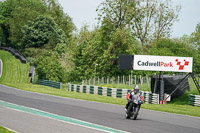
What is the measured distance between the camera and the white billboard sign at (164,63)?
34.9 meters

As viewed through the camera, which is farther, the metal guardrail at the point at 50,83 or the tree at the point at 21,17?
the tree at the point at 21,17

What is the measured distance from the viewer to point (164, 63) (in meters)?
35.1

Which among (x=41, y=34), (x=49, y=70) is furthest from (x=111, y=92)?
(x=41, y=34)

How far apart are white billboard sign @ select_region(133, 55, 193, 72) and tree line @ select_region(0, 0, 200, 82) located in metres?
24.9

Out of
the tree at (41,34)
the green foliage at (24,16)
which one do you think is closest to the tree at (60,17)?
the green foliage at (24,16)

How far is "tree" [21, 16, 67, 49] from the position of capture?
9906 centimetres

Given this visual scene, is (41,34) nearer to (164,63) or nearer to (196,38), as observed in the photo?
(196,38)

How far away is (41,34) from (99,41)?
117 ft

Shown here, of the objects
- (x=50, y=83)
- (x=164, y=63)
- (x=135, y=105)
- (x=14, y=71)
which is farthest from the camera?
(x=14, y=71)

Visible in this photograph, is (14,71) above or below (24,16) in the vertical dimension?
below

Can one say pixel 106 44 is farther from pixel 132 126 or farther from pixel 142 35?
pixel 132 126

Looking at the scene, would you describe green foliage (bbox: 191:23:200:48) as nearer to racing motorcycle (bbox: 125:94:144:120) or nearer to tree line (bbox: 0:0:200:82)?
tree line (bbox: 0:0:200:82)

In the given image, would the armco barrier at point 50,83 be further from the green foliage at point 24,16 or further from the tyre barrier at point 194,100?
the green foliage at point 24,16

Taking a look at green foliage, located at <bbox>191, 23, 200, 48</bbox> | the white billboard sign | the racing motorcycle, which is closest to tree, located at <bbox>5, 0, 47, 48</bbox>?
green foliage, located at <bbox>191, 23, 200, 48</bbox>
